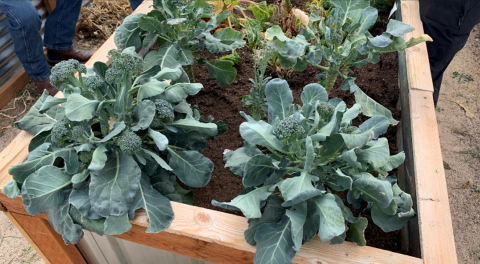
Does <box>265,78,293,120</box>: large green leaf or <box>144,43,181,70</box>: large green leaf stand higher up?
<box>265,78,293,120</box>: large green leaf

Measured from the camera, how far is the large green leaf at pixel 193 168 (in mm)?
1404

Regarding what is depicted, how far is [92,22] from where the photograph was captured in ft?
12.8

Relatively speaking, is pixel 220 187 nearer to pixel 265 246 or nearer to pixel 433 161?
pixel 265 246

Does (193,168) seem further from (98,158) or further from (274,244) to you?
(274,244)

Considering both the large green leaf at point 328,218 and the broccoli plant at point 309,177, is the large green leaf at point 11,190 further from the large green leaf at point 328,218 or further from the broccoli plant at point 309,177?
the large green leaf at point 328,218

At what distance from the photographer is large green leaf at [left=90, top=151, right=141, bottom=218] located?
1.22 m

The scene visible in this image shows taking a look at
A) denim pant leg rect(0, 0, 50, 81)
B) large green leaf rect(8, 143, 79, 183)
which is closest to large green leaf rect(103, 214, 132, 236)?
large green leaf rect(8, 143, 79, 183)

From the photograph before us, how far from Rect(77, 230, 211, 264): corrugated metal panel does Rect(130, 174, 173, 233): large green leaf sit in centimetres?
31

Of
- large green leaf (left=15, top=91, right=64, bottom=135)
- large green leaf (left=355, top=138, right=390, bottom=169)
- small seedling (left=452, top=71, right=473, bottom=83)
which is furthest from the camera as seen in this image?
small seedling (left=452, top=71, right=473, bottom=83)

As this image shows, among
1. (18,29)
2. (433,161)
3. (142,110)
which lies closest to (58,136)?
(142,110)

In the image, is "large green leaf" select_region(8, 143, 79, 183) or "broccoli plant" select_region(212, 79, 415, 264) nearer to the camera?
"broccoli plant" select_region(212, 79, 415, 264)

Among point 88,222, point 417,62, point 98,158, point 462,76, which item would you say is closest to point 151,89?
point 98,158

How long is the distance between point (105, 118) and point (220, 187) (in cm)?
57

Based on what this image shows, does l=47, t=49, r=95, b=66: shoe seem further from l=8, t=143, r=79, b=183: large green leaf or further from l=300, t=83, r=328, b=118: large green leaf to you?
l=300, t=83, r=328, b=118: large green leaf
